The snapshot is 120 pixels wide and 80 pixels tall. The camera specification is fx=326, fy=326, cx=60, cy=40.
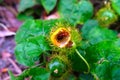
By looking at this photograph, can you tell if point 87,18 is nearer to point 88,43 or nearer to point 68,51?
point 88,43

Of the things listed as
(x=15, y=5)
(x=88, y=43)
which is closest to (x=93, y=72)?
(x=88, y=43)

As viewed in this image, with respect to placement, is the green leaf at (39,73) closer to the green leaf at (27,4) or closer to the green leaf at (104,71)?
the green leaf at (104,71)

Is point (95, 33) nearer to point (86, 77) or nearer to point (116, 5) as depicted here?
point (116, 5)

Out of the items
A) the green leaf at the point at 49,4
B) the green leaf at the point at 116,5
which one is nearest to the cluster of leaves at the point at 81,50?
the green leaf at the point at 116,5

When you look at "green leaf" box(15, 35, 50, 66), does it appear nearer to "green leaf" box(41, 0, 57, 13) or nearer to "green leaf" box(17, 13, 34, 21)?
"green leaf" box(41, 0, 57, 13)

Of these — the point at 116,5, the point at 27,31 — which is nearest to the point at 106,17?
the point at 116,5
